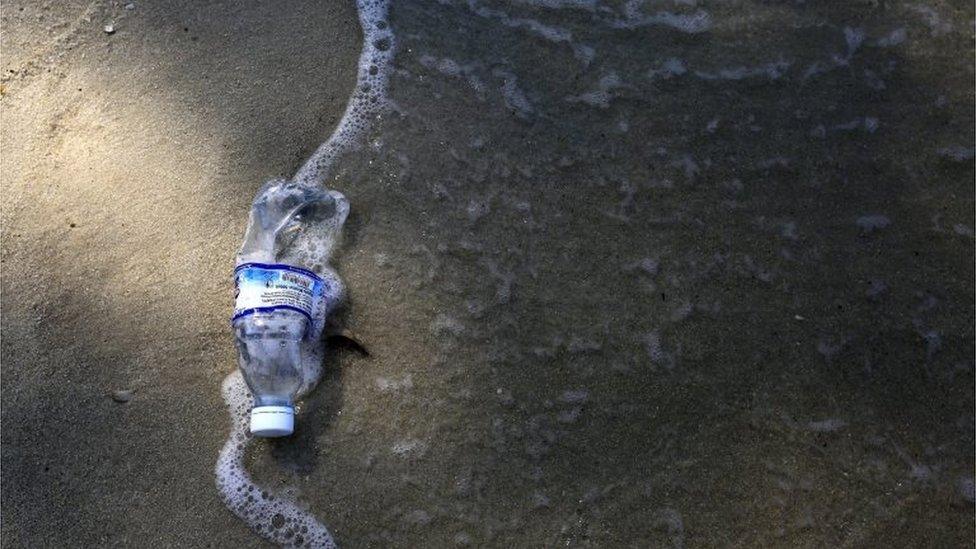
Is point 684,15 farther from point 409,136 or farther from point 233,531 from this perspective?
point 233,531

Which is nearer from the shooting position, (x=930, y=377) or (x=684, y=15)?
(x=930, y=377)

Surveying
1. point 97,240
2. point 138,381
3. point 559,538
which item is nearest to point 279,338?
point 138,381

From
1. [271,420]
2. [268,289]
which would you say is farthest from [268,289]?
[271,420]

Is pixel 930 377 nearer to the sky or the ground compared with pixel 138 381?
nearer to the sky

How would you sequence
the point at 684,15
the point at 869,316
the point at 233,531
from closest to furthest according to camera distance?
the point at 233,531 < the point at 869,316 < the point at 684,15

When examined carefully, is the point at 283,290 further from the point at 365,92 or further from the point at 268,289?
the point at 365,92

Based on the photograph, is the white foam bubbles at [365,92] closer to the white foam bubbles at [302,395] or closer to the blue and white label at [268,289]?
the white foam bubbles at [302,395]

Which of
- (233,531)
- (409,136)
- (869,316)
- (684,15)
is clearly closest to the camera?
(233,531)

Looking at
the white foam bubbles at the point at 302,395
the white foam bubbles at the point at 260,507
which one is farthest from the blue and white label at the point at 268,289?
the white foam bubbles at the point at 260,507
